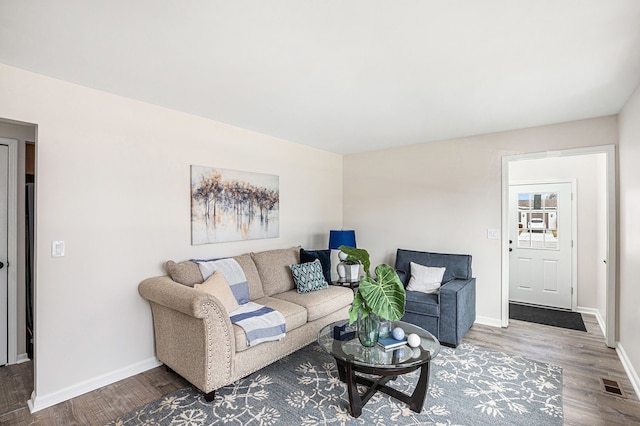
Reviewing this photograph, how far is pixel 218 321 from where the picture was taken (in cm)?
232

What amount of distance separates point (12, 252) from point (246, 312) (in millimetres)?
2234

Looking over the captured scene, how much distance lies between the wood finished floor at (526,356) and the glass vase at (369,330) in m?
1.34

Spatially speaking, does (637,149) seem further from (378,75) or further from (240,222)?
(240,222)

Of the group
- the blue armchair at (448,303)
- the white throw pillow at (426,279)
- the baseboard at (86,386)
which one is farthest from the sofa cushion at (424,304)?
the baseboard at (86,386)

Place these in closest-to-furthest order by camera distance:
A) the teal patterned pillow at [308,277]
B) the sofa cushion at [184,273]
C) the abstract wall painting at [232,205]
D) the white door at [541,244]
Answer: the sofa cushion at [184,273], the abstract wall painting at [232,205], the teal patterned pillow at [308,277], the white door at [541,244]

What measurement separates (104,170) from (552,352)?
4.48m

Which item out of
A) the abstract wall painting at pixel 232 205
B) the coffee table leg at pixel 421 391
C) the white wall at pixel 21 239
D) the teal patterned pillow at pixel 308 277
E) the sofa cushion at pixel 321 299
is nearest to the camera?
the coffee table leg at pixel 421 391

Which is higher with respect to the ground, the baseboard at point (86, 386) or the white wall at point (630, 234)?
the white wall at point (630, 234)

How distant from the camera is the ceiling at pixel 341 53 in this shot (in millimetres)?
1630

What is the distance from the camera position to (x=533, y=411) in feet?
7.34

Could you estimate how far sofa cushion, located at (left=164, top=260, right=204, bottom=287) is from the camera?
9.29 feet

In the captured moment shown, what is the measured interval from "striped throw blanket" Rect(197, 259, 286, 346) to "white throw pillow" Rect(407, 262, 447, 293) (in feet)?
6.07

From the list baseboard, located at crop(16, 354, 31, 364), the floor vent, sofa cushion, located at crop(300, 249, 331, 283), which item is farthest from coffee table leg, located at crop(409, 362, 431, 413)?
baseboard, located at crop(16, 354, 31, 364)

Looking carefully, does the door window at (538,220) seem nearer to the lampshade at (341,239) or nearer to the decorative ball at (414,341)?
the lampshade at (341,239)
